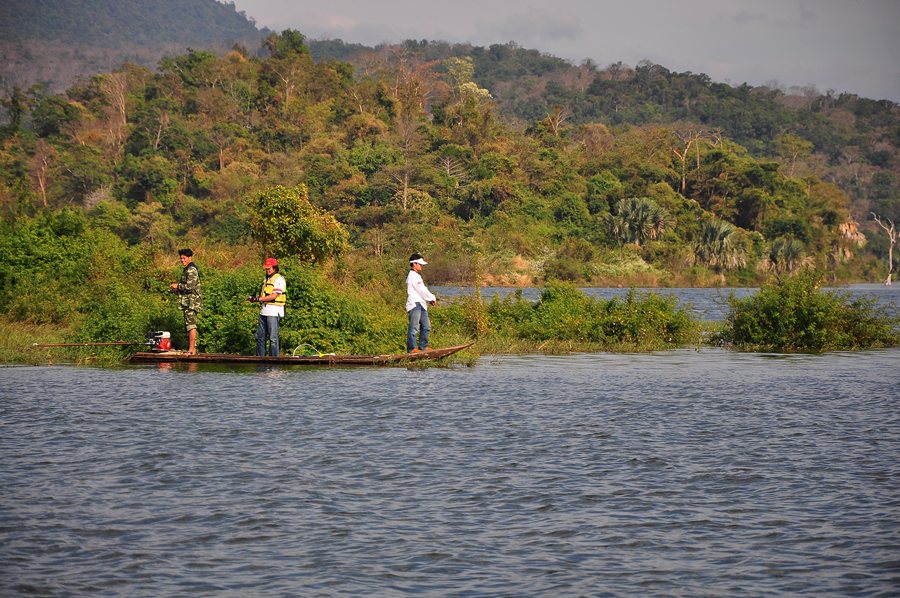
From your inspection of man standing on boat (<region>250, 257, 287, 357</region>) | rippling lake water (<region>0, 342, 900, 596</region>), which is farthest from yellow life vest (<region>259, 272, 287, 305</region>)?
rippling lake water (<region>0, 342, 900, 596</region>)

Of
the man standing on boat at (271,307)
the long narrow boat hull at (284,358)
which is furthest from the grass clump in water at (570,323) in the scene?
the man standing on boat at (271,307)

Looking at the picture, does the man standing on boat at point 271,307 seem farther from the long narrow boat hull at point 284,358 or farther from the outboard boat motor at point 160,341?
the outboard boat motor at point 160,341

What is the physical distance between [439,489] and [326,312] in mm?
10387

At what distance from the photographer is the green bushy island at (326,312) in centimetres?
2044

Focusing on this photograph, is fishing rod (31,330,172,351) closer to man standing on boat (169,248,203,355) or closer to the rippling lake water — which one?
man standing on boat (169,248,203,355)

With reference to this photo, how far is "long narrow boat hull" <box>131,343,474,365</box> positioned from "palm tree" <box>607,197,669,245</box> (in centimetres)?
6282

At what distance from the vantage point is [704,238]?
3206 inches

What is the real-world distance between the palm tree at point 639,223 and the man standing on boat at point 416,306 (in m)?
62.3

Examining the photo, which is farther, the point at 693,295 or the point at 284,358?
the point at 693,295

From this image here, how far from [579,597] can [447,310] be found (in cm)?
1776

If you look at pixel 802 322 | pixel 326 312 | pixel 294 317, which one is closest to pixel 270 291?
pixel 294 317

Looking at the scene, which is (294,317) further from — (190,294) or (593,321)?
(593,321)

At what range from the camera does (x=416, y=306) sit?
20078mm

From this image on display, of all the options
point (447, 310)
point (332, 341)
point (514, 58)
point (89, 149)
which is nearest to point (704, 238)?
point (89, 149)
